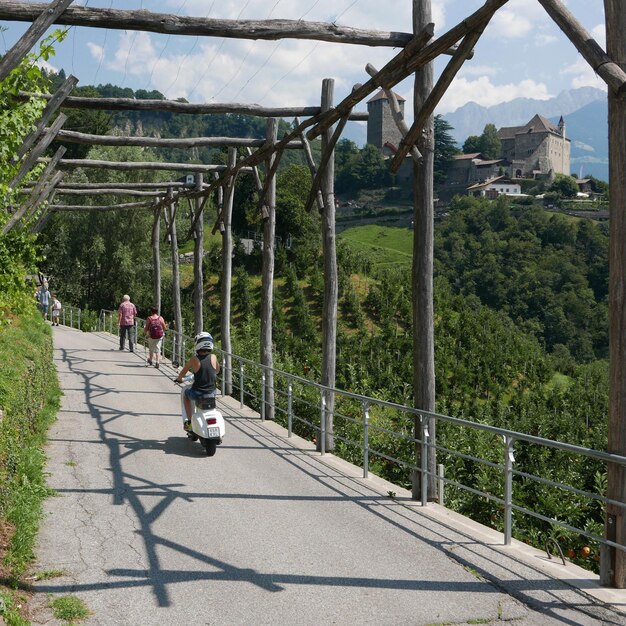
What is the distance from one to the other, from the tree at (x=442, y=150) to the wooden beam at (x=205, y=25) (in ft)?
472

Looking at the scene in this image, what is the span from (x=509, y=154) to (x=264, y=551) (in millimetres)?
180348

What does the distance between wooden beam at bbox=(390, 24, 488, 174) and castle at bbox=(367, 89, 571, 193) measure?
14487cm

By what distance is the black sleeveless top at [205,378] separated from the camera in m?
11.5

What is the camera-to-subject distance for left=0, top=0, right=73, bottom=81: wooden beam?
7558mm

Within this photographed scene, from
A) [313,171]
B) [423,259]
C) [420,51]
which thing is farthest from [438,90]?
[313,171]

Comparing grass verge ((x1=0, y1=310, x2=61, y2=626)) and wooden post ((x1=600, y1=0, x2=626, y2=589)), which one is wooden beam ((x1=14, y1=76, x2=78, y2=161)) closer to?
grass verge ((x1=0, y1=310, x2=61, y2=626))

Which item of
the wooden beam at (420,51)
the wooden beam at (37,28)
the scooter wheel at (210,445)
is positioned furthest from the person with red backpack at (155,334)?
the wooden beam at (37,28)

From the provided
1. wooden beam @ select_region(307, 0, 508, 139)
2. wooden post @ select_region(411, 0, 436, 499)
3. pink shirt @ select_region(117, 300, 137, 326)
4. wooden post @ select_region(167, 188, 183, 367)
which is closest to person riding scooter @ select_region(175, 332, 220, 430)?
wooden post @ select_region(411, 0, 436, 499)

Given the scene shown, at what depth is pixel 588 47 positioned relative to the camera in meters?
5.94

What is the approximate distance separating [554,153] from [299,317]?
13802 cm

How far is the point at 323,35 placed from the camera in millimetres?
9273

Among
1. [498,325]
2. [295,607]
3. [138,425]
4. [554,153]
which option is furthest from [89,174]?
[554,153]

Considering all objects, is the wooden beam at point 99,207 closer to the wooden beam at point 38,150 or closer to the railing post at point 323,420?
the wooden beam at point 38,150

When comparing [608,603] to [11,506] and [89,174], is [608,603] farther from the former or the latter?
[89,174]
